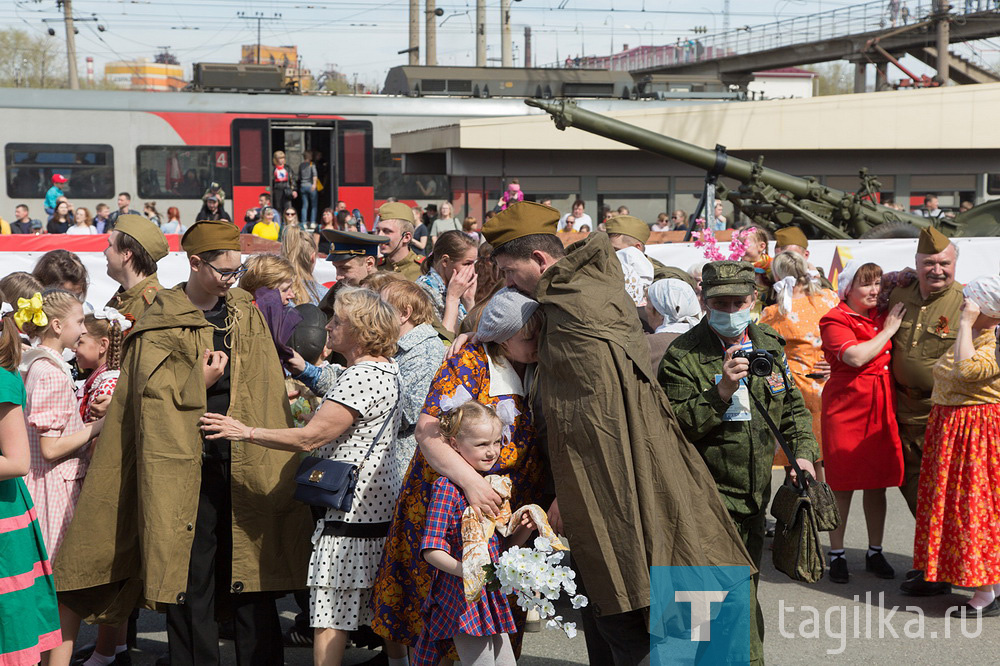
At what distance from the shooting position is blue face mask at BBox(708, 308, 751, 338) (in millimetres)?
4047

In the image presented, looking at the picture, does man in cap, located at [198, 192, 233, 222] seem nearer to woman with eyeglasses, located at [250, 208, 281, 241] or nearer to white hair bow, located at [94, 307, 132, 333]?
woman with eyeglasses, located at [250, 208, 281, 241]

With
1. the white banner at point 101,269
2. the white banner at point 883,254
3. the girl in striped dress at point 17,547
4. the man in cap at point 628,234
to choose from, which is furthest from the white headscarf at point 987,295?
the white banner at point 101,269

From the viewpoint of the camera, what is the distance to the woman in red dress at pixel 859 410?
6285 mm

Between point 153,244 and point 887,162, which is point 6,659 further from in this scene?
point 887,162

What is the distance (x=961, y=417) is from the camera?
5.64 meters

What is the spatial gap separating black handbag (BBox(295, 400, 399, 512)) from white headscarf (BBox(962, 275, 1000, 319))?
3.36 metres

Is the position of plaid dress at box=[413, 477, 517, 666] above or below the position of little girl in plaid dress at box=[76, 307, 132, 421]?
below

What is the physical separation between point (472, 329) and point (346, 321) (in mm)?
569

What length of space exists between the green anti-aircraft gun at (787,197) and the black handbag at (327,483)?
9.82 metres

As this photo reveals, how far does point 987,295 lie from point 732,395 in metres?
2.22

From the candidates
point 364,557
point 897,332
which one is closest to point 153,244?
point 364,557

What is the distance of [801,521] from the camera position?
4043 mm

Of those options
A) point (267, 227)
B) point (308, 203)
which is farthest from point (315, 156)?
point (267, 227)

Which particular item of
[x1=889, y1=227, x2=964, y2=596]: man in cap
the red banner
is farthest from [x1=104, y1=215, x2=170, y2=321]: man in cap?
the red banner
